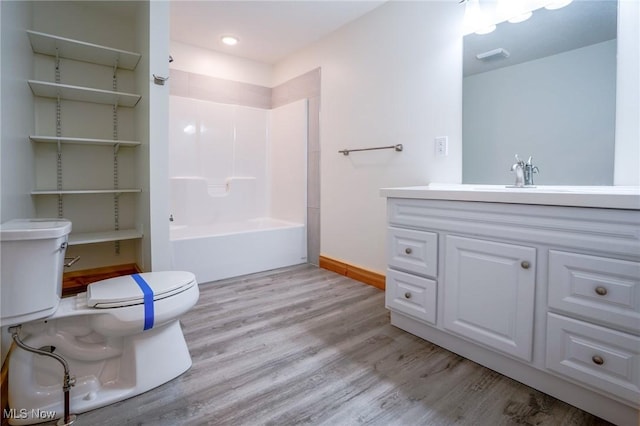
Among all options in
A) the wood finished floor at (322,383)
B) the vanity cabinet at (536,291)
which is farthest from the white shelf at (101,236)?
the vanity cabinet at (536,291)

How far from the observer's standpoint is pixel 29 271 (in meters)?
1.09

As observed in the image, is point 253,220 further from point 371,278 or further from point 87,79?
point 87,79

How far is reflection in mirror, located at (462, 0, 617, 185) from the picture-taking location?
5.02 feet

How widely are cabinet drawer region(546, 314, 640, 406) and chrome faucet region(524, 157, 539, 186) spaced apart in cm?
79

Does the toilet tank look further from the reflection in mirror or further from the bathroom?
the reflection in mirror

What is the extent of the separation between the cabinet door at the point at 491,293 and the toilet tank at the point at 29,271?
1.63 meters

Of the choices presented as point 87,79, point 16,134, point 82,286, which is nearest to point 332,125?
point 87,79

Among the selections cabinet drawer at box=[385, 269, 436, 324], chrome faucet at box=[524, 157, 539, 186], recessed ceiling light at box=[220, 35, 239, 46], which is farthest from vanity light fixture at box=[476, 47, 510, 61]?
recessed ceiling light at box=[220, 35, 239, 46]

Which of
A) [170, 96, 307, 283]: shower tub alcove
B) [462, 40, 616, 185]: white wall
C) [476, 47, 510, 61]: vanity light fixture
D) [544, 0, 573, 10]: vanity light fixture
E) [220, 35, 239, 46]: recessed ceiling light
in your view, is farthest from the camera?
[220, 35, 239, 46]: recessed ceiling light

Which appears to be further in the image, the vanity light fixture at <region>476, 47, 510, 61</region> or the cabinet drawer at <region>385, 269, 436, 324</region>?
the vanity light fixture at <region>476, 47, 510, 61</region>

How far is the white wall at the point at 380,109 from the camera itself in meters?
2.11

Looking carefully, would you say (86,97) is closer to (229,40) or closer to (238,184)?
(229,40)

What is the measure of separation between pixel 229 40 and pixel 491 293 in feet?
9.95

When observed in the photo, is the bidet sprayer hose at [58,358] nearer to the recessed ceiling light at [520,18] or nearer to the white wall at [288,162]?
the white wall at [288,162]
